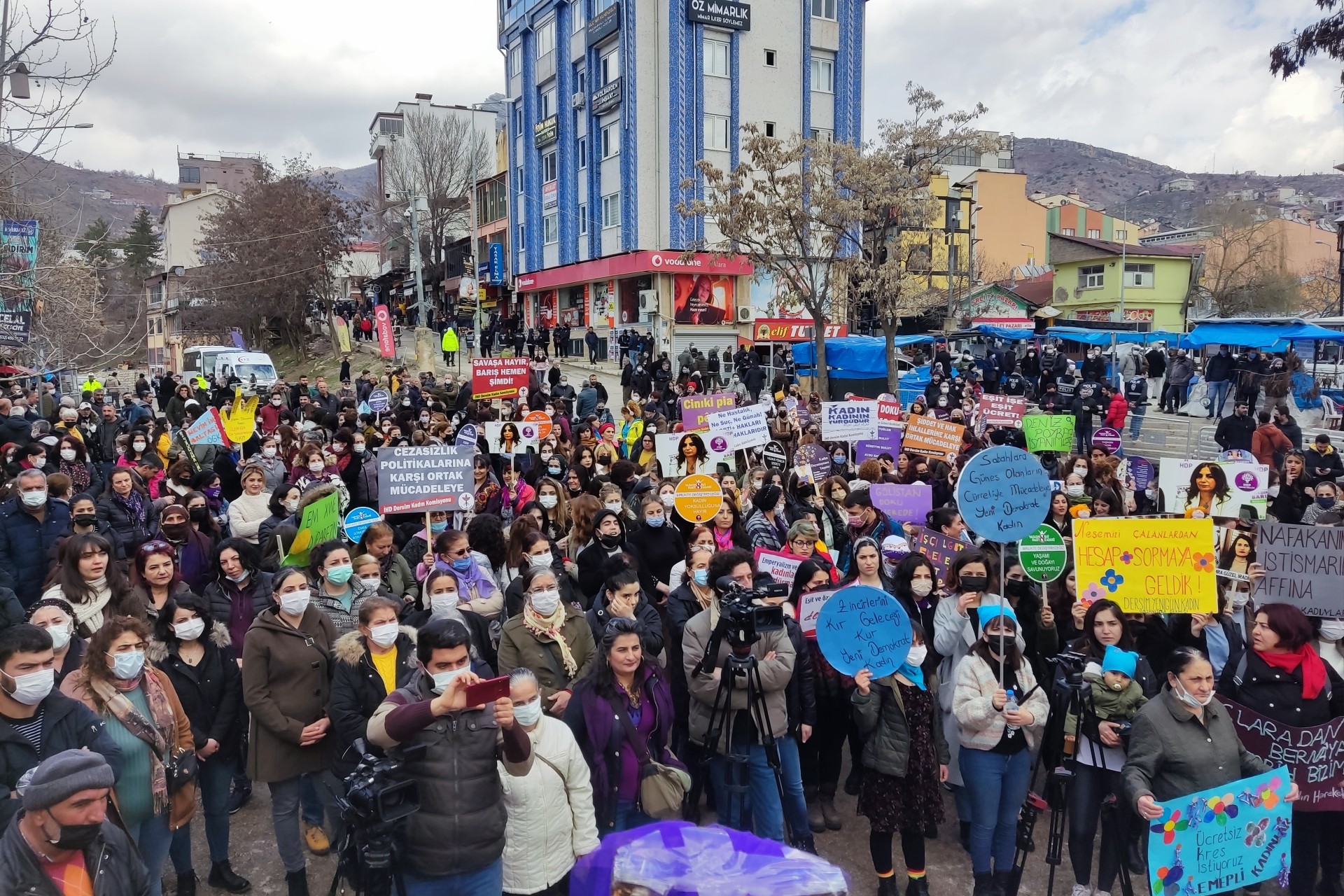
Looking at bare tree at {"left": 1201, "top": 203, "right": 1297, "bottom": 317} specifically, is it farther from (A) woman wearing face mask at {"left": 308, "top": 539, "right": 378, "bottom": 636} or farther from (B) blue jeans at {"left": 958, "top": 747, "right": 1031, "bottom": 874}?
(A) woman wearing face mask at {"left": 308, "top": 539, "right": 378, "bottom": 636}

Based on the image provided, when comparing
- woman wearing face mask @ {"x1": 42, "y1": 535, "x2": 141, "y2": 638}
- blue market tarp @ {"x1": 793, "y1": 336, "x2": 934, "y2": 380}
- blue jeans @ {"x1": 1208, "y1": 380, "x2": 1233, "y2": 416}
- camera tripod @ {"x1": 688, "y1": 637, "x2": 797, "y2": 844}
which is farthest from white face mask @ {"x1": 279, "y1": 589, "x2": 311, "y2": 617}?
blue jeans @ {"x1": 1208, "y1": 380, "x2": 1233, "y2": 416}

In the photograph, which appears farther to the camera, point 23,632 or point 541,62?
point 541,62

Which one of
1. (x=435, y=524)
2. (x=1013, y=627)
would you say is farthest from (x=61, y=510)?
A: (x=1013, y=627)

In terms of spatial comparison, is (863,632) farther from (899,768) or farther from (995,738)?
(995,738)

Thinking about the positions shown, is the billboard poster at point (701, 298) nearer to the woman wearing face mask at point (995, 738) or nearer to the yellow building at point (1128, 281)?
the yellow building at point (1128, 281)

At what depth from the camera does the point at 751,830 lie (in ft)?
17.1

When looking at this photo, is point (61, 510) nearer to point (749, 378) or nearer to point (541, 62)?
point (749, 378)

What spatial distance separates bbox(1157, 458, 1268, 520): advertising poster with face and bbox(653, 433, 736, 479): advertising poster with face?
14.5 ft

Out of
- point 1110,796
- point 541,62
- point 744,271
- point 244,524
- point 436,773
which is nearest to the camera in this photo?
point 436,773

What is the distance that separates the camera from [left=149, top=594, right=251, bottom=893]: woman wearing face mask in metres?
4.93

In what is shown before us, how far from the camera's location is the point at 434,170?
52406 millimetres

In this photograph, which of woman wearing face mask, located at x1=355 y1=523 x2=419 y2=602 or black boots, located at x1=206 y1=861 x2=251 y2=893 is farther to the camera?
woman wearing face mask, located at x1=355 y1=523 x2=419 y2=602

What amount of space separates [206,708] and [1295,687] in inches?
219

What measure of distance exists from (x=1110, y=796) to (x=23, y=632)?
5043 millimetres
